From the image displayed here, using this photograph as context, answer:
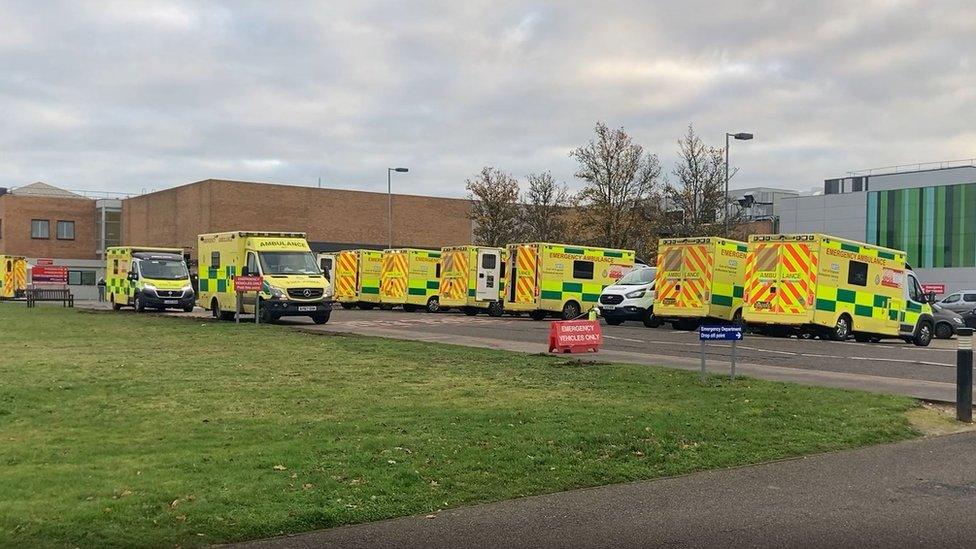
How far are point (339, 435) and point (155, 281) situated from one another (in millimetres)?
28587

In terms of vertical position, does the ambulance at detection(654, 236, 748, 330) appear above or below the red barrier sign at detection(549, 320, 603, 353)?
above

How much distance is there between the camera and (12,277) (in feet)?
193

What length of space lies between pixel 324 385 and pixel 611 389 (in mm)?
3755

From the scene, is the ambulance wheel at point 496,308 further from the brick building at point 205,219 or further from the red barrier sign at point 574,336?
the brick building at point 205,219

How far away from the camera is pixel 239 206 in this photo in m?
65.8

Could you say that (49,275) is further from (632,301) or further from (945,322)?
(945,322)

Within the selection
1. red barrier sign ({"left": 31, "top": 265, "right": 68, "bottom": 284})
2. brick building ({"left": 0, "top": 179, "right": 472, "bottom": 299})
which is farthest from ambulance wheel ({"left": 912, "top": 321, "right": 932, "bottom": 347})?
brick building ({"left": 0, "top": 179, "right": 472, "bottom": 299})

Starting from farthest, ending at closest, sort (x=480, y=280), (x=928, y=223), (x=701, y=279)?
(x=928, y=223)
(x=480, y=280)
(x=701, y=279)

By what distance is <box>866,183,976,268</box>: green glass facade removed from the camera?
6488cm

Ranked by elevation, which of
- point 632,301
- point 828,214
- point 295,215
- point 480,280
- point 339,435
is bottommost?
point 339,435

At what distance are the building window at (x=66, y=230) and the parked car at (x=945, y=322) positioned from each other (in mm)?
67567

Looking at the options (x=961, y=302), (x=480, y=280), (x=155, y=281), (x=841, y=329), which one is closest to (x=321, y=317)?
(x=480, y=280)

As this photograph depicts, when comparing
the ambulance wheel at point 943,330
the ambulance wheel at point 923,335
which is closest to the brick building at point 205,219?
the ambulance wheel at point 943,330

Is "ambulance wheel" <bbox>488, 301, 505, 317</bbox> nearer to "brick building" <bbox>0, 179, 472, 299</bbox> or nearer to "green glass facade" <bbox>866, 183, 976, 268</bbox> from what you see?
"brick building" <bbox>0, 179, 472, 299</bbox>
